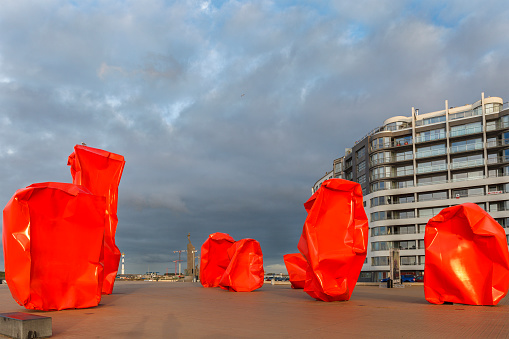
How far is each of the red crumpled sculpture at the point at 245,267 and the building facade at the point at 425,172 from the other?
40.9 meters

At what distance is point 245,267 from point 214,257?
659 cm

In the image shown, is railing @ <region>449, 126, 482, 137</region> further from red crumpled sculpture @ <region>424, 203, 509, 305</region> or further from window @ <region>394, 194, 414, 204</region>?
red crumpled sculpture @ <region>424, 203, 509, 305</region>

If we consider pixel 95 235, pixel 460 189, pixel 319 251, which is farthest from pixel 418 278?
pixel 95 235

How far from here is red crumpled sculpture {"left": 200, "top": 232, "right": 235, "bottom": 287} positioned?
35.4 m

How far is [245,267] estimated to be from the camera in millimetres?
30109

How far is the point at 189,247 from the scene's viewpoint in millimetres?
53094

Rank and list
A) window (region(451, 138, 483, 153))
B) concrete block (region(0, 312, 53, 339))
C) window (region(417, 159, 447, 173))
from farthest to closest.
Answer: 1. window (region(417, 159, 447, 173))
2. window (region(451, 138, 483, 153))
3. concrete block (region(0, 312, 53, 339))

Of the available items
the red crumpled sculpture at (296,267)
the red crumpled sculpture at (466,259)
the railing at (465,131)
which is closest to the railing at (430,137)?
the railing at (465,131)

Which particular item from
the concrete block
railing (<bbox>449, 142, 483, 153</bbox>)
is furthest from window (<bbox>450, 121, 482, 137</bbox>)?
the concrete block

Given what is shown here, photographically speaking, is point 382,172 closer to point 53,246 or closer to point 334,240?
point 334,240

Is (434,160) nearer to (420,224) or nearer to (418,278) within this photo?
(420,224)

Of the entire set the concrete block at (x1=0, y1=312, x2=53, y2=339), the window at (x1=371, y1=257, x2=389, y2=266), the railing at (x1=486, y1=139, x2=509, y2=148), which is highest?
the railing at (x1=486, y1=139, x2=509, y2=148)

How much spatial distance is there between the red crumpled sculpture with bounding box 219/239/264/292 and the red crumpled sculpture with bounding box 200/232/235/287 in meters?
4.81

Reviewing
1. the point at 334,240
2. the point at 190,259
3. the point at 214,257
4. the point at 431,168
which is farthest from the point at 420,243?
the point at 334,240
